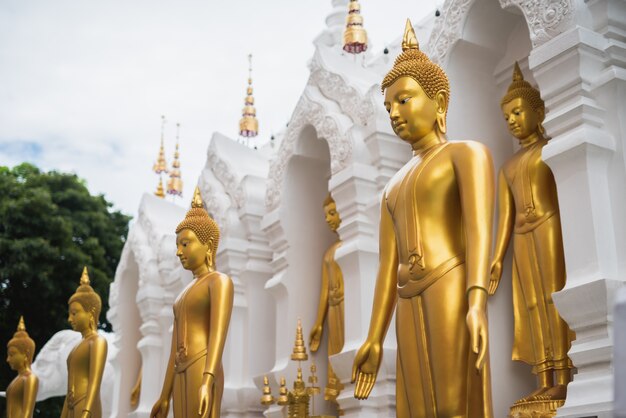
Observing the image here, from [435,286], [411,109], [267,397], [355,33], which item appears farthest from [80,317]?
[435,286]

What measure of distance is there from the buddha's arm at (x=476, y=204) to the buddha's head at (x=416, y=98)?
1.04 ft

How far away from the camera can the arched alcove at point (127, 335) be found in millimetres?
12600

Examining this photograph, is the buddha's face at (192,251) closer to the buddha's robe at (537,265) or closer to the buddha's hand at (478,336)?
the buddha's robe at (537,265)

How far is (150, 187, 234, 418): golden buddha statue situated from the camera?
624 centimetres

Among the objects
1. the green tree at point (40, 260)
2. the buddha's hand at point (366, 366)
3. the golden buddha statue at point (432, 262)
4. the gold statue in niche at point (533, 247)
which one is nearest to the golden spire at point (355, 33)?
the gold statue in niche at point (533, 247)

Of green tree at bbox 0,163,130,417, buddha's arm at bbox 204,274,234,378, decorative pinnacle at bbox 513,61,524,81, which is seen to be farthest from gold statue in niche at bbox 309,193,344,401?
green tree at bbox 0,163,130,417

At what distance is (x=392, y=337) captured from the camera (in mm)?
6973

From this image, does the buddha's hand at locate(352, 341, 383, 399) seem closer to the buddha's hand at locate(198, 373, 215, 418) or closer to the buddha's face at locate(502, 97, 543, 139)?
the buddha's hand at locate(198, 373, 215, 418)

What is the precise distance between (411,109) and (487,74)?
9.05 ft

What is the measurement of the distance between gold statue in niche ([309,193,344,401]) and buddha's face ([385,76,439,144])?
349 cm

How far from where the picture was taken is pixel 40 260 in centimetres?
1747

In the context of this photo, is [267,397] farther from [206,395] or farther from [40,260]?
[40,260]

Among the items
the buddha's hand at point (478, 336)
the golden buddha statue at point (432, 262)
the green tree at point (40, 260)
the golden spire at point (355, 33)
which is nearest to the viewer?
the buddha's hand at point (478, 336)

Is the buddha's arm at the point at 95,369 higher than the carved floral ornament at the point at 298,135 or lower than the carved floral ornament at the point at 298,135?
lower
